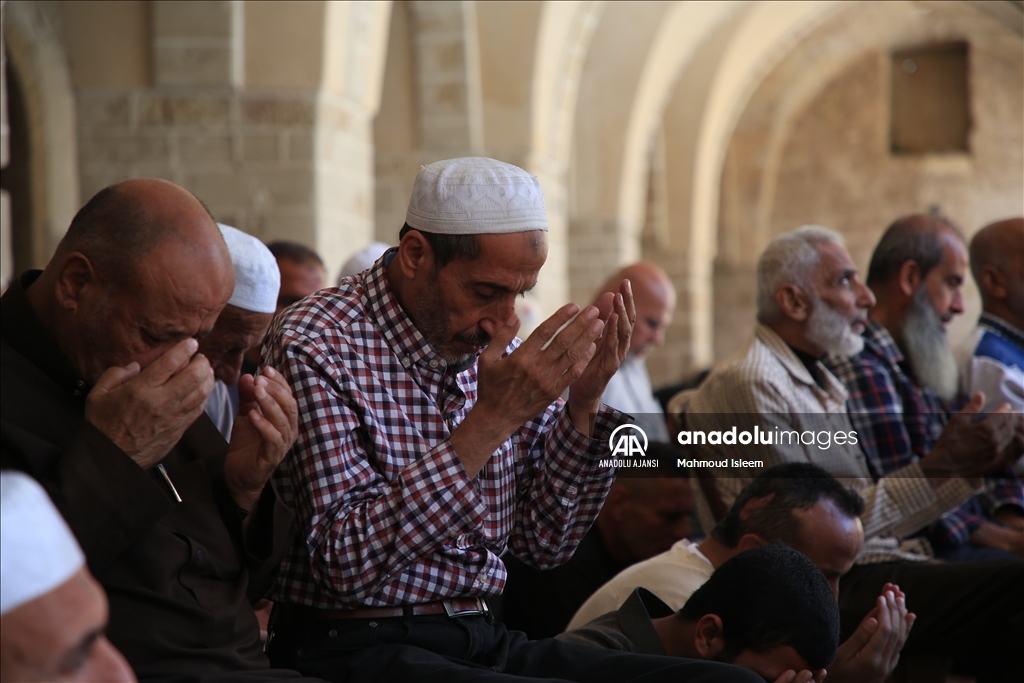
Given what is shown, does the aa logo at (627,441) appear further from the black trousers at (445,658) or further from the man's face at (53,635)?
the man's face at (53,635)

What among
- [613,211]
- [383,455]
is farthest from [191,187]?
[613,211]

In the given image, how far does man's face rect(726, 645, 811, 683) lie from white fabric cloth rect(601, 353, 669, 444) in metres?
2.61

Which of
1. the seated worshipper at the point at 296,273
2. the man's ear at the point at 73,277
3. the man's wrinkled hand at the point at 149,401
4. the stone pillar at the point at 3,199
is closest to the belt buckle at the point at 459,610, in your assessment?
the man's wrinkled hand at the point at 149,401

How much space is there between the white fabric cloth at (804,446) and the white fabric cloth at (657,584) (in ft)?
2.03

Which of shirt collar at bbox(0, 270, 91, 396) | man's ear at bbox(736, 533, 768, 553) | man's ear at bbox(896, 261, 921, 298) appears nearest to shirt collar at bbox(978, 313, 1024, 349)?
man's ear at bbox(896, 261, 921, 298)

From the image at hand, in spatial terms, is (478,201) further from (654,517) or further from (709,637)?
(654,517)

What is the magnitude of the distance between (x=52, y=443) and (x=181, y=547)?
294 millimetres

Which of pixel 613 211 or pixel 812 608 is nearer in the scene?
pixel 812 608

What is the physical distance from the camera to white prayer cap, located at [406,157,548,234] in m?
2.41

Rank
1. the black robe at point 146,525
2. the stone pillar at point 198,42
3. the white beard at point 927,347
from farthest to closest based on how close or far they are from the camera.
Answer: the stone pillar at point 198,42 → the white beard at point 927,347 → the black robe at point 146,525

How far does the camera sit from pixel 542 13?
796 centimetres

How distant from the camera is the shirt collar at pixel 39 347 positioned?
85.2 inches

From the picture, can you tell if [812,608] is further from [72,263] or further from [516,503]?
[72,263]

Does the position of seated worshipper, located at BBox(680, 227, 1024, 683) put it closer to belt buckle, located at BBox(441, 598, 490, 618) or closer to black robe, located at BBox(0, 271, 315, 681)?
belt buckle, located at BBox(441, 598, 490, 618)
